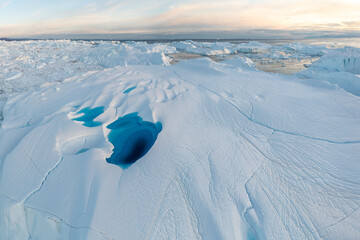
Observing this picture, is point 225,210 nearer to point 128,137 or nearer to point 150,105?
point 128,137

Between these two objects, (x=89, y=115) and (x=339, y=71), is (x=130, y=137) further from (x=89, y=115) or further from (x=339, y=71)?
(x=339, y=71)

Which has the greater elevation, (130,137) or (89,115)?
(89,115)

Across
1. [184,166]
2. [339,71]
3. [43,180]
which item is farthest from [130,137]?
[339,71]

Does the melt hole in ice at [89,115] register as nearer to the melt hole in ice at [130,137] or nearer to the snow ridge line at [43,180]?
the melt hole in ice at [130,137]

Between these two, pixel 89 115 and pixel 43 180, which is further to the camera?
pixel 89 115

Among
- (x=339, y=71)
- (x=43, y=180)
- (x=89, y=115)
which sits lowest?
(x=43, y=180)

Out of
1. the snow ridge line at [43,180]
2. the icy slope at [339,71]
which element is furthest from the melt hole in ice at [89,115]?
the icy slope at [339,71]

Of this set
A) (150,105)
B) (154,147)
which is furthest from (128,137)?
(150,105)

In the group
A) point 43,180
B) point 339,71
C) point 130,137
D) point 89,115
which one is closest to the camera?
point 43,180
